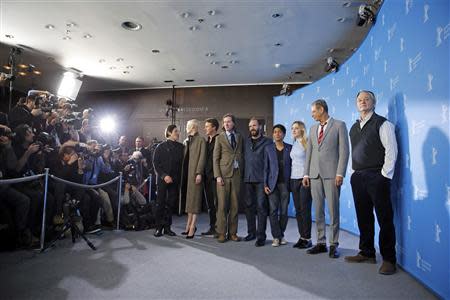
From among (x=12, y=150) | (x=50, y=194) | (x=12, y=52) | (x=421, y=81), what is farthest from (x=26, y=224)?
(x=12, y=52)

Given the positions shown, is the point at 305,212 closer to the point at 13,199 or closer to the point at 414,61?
the point at 414,61

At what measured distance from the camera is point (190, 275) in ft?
8.40

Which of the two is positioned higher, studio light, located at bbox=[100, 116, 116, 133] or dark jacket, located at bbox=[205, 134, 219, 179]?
studio light, located at bbox=[100, 116, 116, 133]

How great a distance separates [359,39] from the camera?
5.62m

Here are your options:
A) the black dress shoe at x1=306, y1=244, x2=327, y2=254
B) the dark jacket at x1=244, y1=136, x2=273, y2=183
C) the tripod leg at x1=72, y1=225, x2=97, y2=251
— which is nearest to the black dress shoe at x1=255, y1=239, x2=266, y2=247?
the black dress shoe at x1=306, y1=244, x2=327, y2=254

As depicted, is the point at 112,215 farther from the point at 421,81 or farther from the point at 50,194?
the point at 421,81

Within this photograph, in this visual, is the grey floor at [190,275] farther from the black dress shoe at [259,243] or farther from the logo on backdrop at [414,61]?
the logo on backdrop at [414,61]

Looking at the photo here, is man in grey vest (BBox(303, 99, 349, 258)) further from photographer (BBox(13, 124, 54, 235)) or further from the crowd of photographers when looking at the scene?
photographer (BBox(13, 124, 54, 235))

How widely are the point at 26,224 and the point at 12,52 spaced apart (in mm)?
4707

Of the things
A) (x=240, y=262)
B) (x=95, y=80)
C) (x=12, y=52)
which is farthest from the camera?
(x=95, y=80)

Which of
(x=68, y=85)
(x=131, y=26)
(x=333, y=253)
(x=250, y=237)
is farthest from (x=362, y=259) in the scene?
(x=68, y=85)

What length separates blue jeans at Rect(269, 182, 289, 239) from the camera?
12.2 feet

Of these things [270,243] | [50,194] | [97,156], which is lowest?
[270,243]

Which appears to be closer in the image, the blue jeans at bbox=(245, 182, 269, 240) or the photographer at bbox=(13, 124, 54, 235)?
the photographer at bbox=(13, 124, 54, 235)
